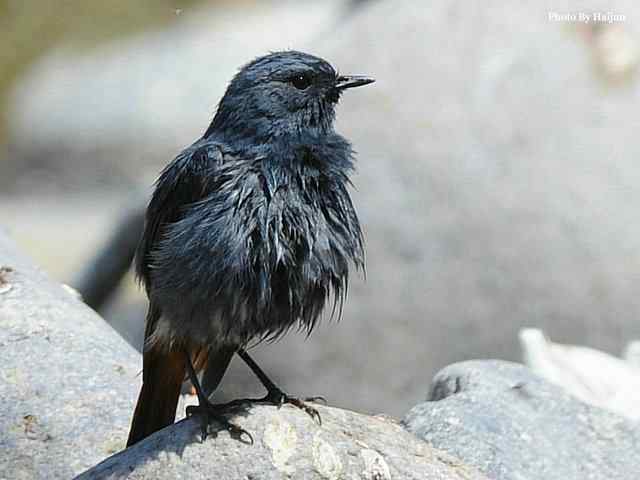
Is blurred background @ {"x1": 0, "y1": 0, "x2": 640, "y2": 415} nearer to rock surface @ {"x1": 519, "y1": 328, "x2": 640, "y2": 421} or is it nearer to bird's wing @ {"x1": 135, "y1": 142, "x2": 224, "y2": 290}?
rock surface @ {"x1": 519, "y1": 328, "x2": 640, "y2": 421}

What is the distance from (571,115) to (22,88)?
5.98m

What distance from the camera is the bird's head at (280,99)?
16.3ft

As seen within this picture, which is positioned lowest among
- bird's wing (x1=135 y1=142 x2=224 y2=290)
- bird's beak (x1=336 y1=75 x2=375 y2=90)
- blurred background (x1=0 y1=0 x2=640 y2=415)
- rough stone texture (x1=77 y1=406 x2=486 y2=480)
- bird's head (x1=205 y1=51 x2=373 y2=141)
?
rough stone texture (x1=77 y1=406 x2=486 y2=480)

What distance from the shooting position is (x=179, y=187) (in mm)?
4914

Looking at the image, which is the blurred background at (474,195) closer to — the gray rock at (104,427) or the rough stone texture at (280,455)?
the gray rock at (104,427)

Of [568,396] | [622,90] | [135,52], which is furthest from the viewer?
[135,52]

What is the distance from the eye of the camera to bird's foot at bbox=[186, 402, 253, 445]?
4.62m

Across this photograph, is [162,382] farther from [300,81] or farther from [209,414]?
[300,81]

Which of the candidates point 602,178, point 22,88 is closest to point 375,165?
point 602,178

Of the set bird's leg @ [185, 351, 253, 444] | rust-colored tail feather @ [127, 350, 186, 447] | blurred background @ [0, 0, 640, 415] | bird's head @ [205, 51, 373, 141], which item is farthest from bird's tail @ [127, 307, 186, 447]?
blurred background @ [0, 0, 640, 415]

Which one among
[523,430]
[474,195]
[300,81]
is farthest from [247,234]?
[474,195]

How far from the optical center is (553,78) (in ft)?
28.5

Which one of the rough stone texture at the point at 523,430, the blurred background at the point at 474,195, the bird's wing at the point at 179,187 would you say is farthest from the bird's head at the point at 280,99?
the blurred background at the point at 474,195

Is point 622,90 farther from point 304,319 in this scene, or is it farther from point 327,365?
point 304,319
